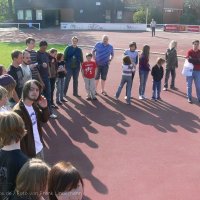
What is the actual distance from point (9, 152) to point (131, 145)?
475cm

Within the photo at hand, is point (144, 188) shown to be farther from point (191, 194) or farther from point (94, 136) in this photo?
point (94, 136)

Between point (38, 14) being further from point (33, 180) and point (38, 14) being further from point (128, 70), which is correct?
point (33, 180)

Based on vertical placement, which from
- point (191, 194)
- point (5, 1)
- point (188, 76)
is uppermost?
point (5, 1)

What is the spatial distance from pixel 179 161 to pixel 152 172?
2.74 feet

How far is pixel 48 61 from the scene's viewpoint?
982 cm

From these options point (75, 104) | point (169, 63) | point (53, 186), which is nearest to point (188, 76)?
point (169, 63)

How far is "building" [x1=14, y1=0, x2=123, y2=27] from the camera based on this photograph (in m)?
49.5

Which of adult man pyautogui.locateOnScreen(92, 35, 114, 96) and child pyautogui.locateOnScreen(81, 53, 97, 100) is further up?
adult man pyautogui.locateOnScreen(92, 35, 114, 96)

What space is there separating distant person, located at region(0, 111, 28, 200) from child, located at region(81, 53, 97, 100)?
8.07 meters

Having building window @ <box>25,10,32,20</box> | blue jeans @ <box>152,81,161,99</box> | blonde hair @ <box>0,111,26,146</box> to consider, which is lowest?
blue jeans @ <box>152,81,161,99</box>

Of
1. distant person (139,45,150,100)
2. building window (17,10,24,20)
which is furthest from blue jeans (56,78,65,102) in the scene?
building window (17,10,24,20)

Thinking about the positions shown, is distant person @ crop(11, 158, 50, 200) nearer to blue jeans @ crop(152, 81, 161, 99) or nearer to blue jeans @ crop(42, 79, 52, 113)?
blue jeans @ crop(42, 79, 52, 113)

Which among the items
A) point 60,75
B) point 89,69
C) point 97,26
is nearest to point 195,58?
point 89,69

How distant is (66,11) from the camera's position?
171ft
